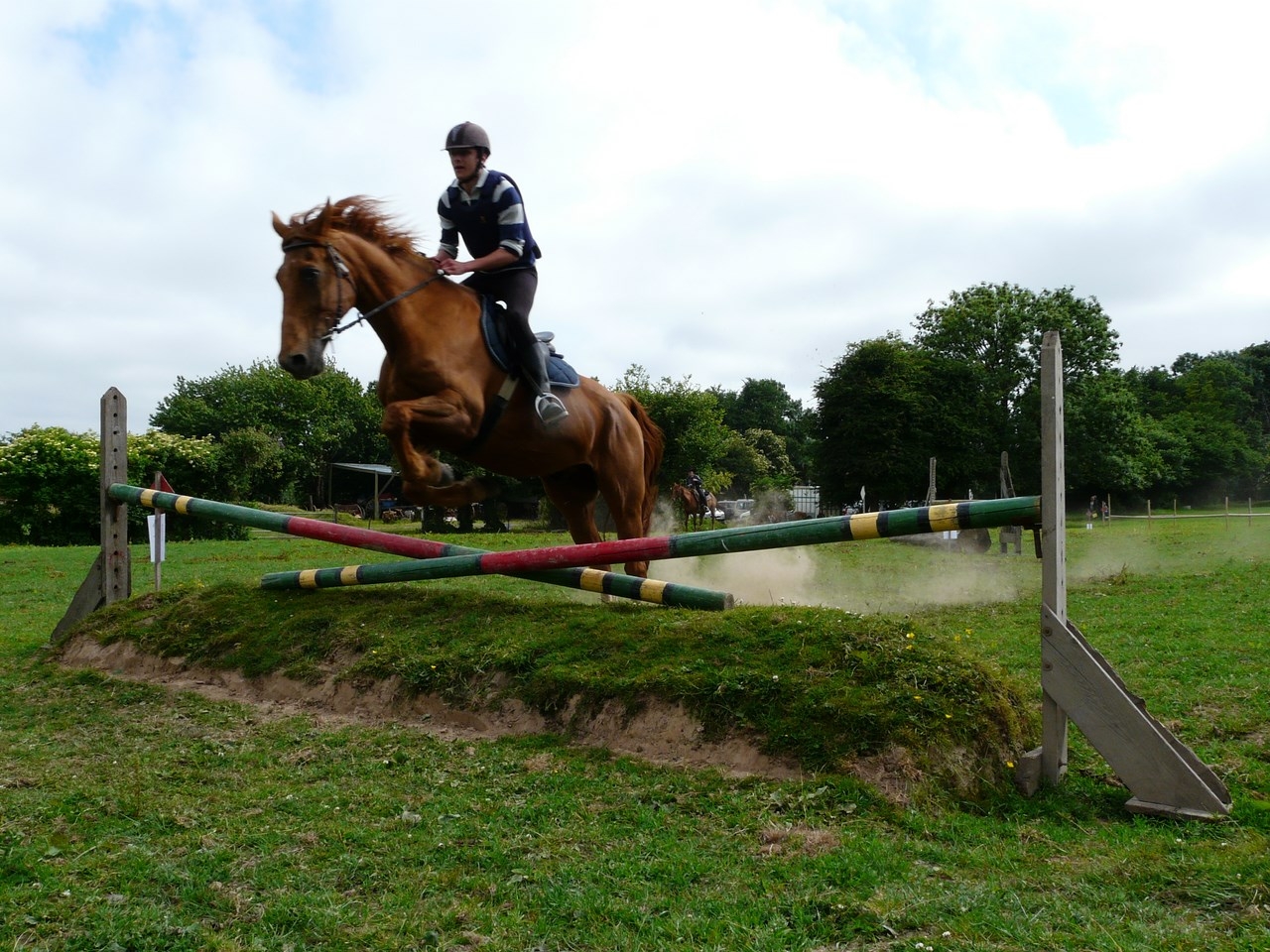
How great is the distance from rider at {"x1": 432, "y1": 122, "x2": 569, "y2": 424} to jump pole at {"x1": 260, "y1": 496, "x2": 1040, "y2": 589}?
0.90 meters

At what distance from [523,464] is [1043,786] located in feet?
10.9

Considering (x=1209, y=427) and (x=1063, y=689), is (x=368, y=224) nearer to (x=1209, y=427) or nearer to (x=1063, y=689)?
(x=1063, y=689)

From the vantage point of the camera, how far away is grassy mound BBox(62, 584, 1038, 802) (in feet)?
11.9

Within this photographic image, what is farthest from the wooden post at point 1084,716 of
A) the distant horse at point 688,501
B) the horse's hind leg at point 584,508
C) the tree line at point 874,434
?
the distant horse at point 688,501

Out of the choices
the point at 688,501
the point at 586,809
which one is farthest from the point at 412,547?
the point at 688,501

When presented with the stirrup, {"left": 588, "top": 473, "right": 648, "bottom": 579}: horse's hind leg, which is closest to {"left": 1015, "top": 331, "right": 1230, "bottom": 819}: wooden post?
the stirrup

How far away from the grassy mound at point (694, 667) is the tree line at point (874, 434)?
42.3ft

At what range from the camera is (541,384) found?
17.4 ft

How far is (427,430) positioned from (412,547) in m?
1.36

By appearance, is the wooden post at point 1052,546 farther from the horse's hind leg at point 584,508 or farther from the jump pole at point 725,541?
the horse's hind leg at point 584,508

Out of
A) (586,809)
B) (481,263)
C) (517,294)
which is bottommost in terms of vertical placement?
(586,809)

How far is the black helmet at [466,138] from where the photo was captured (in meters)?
4.91

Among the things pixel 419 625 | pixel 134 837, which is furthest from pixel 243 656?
pixel 134 837

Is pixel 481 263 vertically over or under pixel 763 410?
under
